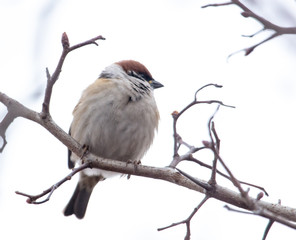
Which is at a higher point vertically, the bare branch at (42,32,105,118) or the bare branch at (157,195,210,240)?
the bare branch at (42,32,105,118)

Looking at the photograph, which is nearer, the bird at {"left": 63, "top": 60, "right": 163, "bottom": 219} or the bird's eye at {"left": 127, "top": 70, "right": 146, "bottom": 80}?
the bird at {"left": 63, "top": 60, "right": 163, "bottom": 219}

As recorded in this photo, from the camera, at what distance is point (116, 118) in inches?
162

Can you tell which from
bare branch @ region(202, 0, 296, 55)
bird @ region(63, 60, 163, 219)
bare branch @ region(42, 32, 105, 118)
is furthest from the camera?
bird @ region(63, 60, 163, 219)

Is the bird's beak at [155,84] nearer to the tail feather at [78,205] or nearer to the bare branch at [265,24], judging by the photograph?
the tail feather at [78,205]

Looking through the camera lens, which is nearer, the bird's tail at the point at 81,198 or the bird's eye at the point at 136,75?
the bird's eye at the point at 136,75

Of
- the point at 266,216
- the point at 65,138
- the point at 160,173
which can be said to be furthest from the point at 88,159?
the point at 266,216

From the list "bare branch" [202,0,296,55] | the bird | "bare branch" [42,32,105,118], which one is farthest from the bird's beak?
"bare branch" [202,0,296,55]

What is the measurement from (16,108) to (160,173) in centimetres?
100

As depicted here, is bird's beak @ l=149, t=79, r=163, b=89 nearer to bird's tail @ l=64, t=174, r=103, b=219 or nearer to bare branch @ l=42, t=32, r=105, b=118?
bird's tail @ l=64, t=174, r=103, b=219

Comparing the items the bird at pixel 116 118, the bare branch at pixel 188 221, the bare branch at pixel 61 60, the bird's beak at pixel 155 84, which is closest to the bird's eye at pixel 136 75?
the bird's beak at pixel 155 84

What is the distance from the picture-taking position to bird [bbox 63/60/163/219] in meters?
4.13

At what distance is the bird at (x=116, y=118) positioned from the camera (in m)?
4.13

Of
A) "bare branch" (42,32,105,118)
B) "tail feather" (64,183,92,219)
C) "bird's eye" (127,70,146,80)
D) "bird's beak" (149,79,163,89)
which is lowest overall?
"tail feather" (64,183,92,219)

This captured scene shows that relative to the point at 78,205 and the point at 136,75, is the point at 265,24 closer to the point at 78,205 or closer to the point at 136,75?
the point at 136,75
